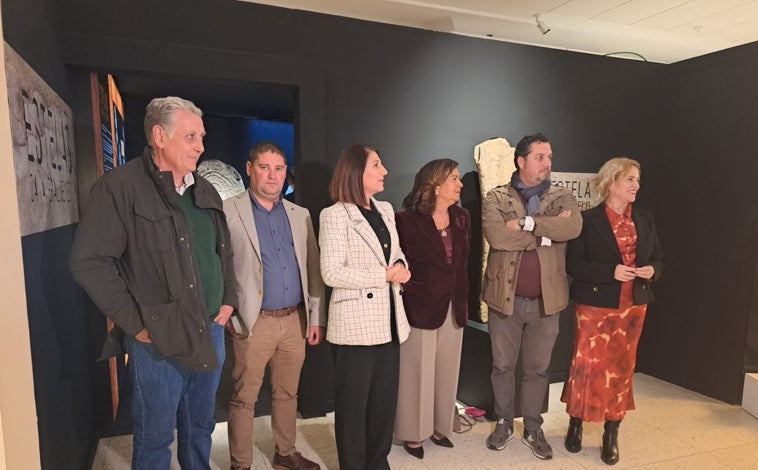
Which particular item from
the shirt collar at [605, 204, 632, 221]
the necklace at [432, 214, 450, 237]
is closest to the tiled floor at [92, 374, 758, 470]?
the necklace at [432, 214, 450, 237]

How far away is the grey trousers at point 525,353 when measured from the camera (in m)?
2.67

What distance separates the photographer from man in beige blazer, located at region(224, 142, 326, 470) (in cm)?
222

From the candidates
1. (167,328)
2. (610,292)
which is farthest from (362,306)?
(610,292)

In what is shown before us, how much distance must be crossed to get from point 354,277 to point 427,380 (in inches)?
33.4

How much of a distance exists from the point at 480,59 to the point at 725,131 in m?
1.98

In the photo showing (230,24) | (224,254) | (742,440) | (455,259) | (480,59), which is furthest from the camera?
(480,59)

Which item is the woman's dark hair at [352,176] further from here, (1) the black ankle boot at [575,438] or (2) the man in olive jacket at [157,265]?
(1) the black ankle boot at [575,438]

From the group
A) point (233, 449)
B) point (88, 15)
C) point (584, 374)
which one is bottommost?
point (233, 449)

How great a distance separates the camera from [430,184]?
2512 millimetres

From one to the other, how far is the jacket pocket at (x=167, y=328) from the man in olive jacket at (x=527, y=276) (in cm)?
169

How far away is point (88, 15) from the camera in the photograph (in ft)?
8.11

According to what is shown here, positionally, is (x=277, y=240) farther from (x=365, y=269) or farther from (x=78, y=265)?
(x=78, y=265)

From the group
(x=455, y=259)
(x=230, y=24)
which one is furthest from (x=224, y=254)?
(x=230, y=24)

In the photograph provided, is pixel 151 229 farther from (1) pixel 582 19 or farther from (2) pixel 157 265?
(1) pixel 582 19
